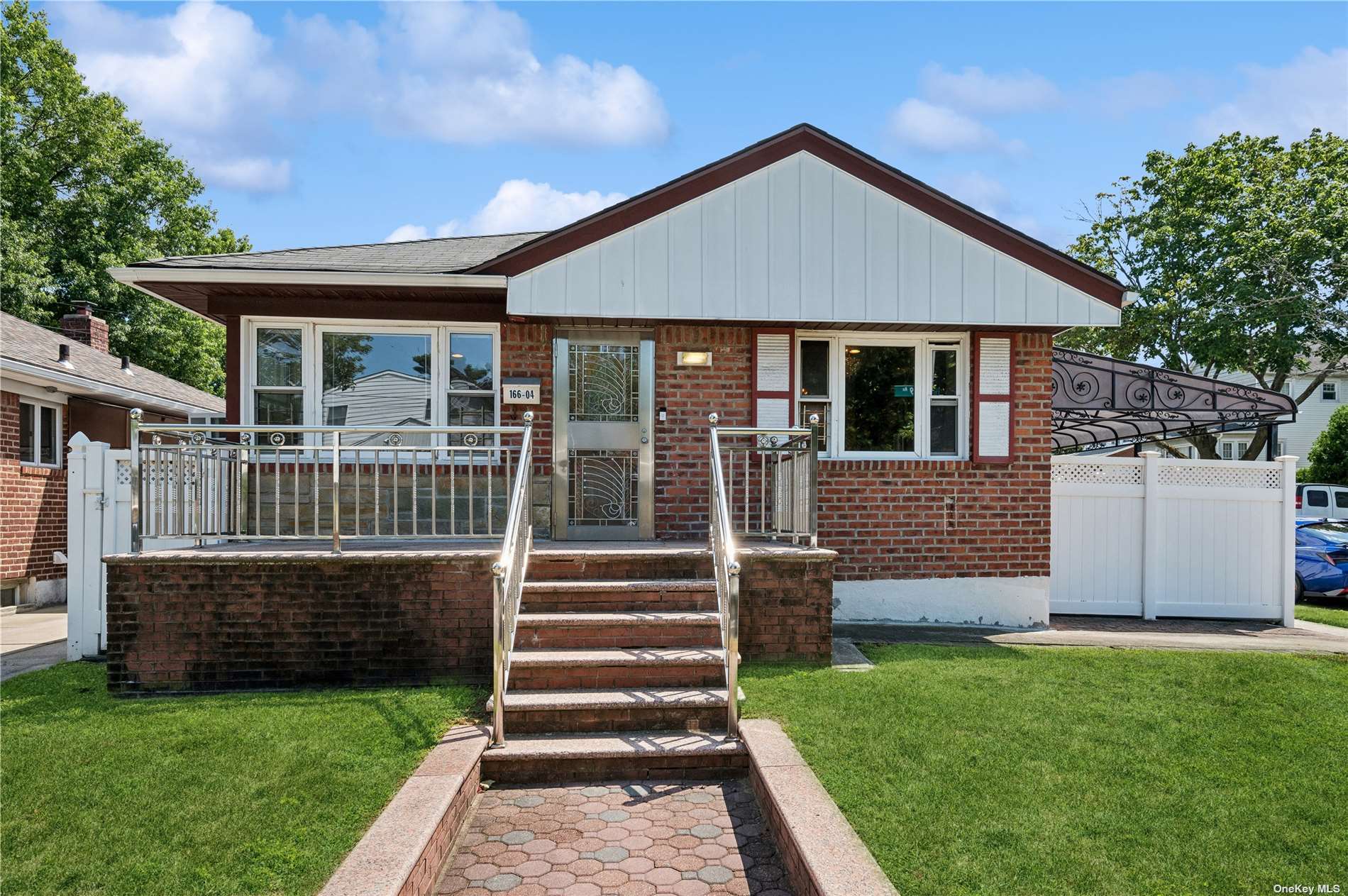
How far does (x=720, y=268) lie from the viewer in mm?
7605

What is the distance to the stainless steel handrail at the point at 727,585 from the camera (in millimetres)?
4730

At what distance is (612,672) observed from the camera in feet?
17.1

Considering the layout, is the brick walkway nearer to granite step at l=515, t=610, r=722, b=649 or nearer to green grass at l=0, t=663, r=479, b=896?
green grass at l=0, t=663, r=479, b=896

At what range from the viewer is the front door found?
25.6 ft

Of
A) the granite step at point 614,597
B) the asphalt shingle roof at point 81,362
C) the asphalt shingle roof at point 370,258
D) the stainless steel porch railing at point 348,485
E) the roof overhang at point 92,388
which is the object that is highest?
the asphalt shingle roof at point 370,258

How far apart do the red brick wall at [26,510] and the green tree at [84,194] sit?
12065 mm

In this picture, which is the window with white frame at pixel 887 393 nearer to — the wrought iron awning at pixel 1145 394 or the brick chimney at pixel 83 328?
the wrought iron awning at pixel 1145 394

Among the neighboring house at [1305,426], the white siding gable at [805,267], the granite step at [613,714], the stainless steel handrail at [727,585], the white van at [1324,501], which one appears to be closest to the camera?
the stainless steel handrail at [727,585]

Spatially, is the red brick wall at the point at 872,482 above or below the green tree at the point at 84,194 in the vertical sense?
below

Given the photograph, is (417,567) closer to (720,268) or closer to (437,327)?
(437,327)

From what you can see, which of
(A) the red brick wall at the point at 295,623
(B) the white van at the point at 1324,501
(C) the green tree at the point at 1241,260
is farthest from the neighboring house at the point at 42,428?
(B) the white van at the point at 1324,501

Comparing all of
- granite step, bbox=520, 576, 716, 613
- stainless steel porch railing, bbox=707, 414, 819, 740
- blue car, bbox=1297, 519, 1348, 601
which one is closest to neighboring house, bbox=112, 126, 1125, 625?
stainless steel porch railing, bbox=707, 414, 819, 740

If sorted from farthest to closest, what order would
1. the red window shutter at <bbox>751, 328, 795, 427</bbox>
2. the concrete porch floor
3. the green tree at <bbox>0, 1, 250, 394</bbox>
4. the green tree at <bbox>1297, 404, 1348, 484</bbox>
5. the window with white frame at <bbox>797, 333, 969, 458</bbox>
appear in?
the green tree at <bbox>1297, 404, 1348, 484</bbox>, the green tree at <bbox>0, 1, 250, 394</bbox>, the window with white frame at <bbox>797, 333, 969, 458</bbox>, the red window shutter at <bbox>751, 328, 795, 427</bbox>, the concrete porch floor

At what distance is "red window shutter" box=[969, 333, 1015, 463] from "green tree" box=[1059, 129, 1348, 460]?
46.5ft
